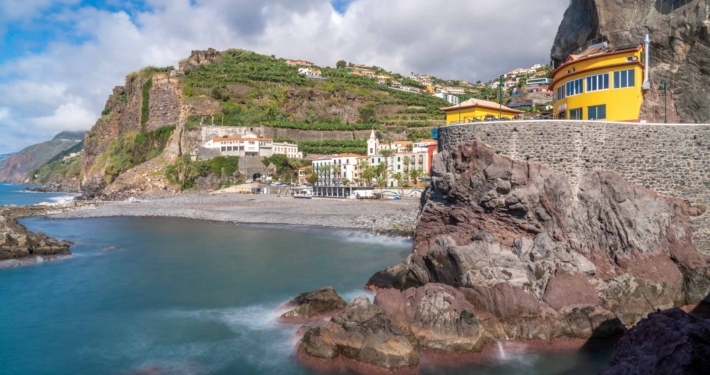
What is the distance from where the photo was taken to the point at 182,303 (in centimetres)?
1485

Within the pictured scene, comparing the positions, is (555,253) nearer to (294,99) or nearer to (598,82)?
(598,82)

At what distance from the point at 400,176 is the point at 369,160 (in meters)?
6.89

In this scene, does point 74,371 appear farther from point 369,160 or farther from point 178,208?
point 369,160

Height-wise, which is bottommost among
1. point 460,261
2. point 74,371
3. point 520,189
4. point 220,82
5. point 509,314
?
point 74,371

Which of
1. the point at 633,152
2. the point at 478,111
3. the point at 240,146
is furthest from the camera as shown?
the point at 240,146

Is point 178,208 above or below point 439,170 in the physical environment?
below

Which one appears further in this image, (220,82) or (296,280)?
(220,82)

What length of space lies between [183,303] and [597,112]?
15.4 metres

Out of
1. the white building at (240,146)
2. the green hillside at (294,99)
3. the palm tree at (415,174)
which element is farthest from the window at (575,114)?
the green hillside at (294,99)

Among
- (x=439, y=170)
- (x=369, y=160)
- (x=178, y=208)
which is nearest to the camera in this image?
(x=439, y=170)

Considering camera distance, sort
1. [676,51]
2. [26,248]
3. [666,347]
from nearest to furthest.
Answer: [666,347]
[676,51]
[26,248]

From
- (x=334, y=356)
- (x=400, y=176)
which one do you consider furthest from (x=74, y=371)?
(x=400, y=176)

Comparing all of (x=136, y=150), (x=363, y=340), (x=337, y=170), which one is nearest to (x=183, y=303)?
(x=363, y=340)

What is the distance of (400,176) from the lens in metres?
52.1
